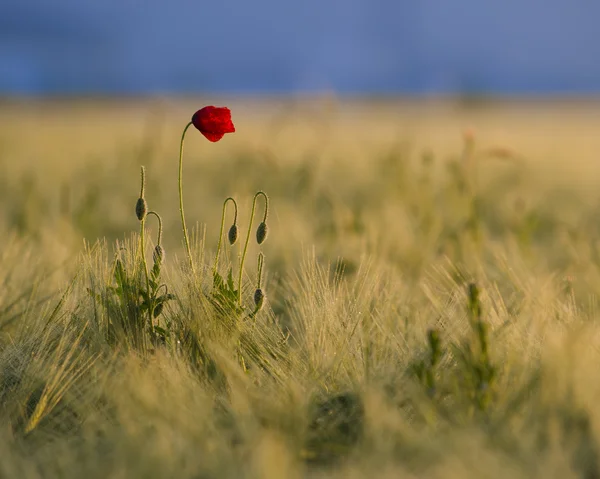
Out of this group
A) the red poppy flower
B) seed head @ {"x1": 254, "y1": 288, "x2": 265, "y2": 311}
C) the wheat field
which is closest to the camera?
the wheat field

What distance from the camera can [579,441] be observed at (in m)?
1.37

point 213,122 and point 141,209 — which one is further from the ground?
point 213,122

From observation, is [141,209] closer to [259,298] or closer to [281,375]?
[259,298]

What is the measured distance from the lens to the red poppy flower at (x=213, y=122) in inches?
66.0

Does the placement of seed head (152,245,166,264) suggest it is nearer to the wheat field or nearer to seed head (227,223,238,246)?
the wheat field

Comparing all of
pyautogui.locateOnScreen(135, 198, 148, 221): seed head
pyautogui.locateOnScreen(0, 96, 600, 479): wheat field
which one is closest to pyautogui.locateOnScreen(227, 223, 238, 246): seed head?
pyautogui.locateOnScreen(0, 96, 600, 479): wheat field

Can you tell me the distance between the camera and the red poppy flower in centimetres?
168

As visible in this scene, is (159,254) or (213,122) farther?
(159,254)

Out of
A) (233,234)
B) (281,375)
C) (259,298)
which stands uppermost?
(233,234)

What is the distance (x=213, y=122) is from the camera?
5.54ft

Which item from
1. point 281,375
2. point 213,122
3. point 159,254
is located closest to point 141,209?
point 159,254

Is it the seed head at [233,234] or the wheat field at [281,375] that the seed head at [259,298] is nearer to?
the wheat field at [281,375]

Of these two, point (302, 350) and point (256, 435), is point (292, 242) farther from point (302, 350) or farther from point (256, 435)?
point (256, 435)

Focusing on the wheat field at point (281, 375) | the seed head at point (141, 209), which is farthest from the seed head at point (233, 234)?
the seed head at point (141, 209)
